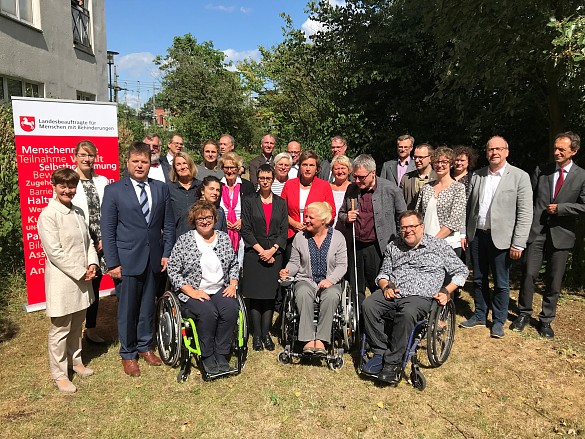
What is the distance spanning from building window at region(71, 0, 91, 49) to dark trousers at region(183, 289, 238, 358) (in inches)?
411

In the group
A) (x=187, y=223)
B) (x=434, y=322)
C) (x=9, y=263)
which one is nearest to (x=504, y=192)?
(x=434, y=322)

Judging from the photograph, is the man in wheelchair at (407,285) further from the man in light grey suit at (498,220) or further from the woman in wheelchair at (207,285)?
the woman in wheelchair at (207,285)

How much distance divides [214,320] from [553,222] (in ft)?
11.2

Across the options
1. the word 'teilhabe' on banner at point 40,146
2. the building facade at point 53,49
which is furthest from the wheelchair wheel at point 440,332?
the building facade at point 53,49

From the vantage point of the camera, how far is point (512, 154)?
314 inches

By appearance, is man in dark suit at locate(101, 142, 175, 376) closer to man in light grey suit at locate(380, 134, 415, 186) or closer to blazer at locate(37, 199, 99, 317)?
blazer at locate(37, 199, 99, 317)

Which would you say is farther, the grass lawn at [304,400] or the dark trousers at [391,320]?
the dark trousers at [391,320]

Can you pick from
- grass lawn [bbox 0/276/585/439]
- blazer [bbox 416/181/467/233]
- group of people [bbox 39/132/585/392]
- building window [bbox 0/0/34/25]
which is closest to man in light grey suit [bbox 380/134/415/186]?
group of people [bbox 39/132/585/392]

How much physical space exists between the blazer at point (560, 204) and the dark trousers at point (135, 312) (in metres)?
3.76

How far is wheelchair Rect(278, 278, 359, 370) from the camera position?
12.5 feet

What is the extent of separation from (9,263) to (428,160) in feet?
18.3

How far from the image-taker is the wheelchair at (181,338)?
3.56 metres

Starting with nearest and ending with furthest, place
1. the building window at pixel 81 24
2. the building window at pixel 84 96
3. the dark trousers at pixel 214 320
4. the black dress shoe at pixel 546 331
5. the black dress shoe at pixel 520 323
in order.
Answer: the dark trousers at pixel 214 320, the black dress shoe at pixel 546 331, the black dress shoe at pixel 520 323, the building window at pixel 81 24, the building window at pixel 84 96

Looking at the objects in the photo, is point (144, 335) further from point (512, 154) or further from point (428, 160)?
point (512, 154)
